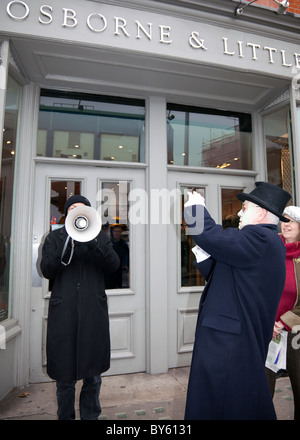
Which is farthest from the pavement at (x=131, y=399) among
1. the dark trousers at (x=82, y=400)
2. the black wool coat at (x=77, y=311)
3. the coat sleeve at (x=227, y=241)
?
the coat sleeve at (x=227, y=241)

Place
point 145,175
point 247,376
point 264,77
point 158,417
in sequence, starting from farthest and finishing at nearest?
1. point 145,175
2. point 264,77
3. point 158,417
4. point 247,376

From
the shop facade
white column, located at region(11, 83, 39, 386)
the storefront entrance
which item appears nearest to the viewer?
the shop facade

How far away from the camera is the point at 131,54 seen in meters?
3.35

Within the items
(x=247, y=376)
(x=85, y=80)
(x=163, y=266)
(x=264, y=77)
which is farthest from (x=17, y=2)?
(x=247, y=376)

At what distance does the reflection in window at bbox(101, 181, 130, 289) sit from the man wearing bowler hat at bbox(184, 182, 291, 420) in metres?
2.37

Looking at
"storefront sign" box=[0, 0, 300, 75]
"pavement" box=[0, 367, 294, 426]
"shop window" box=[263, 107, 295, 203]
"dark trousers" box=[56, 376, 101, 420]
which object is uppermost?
"storefront sign" box=[0, 0, 300, 75]

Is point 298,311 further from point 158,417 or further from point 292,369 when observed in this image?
point 158,417

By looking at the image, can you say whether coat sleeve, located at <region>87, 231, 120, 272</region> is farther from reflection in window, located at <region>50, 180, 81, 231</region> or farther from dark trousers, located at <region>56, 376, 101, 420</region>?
reflection in window, located at <region>50, 180, 81, 231</region>

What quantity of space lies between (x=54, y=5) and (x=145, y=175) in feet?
7.07

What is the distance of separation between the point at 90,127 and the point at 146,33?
140 centimetres

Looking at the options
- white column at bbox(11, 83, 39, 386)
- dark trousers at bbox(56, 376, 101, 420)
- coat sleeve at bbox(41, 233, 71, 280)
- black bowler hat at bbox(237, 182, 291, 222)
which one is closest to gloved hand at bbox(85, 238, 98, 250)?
coat sleeve at bbox(41, 233, 71, 280)

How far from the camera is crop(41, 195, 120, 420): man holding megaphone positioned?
A: 244cm

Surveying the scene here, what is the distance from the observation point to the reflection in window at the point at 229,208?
15.0 feet

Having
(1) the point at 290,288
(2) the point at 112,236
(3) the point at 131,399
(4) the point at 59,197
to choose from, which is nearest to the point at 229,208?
(2) the point at 112,236
